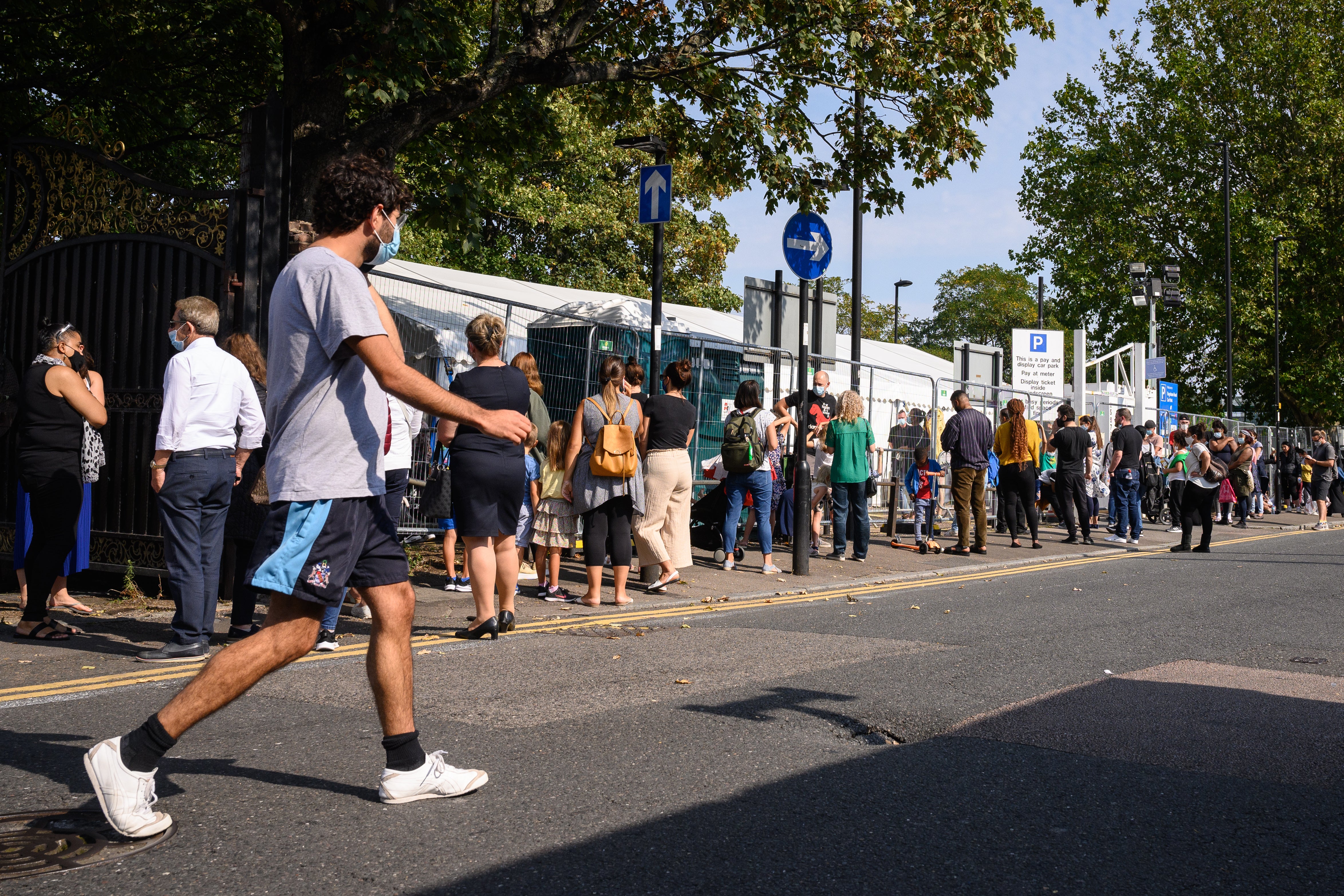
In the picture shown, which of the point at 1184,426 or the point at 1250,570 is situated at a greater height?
the point at 1184,426

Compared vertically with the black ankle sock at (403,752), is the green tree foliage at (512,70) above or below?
above

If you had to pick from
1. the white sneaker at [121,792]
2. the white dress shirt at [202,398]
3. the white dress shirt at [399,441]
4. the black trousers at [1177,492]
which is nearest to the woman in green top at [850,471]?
the black trousers at [1177,492]

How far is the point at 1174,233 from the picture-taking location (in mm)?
40469

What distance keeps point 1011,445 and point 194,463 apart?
11.1m

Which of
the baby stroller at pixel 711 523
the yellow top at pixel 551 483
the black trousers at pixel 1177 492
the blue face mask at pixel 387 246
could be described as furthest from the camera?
the black trousers at pixel 1177 492

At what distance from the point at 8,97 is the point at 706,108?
7.96 metres

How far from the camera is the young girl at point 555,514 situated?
8695mm

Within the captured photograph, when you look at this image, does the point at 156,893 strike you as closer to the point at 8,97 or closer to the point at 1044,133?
the point at 8,97

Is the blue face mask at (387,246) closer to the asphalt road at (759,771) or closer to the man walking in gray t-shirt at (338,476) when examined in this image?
the man walking in gray t-shirt at (338,476)

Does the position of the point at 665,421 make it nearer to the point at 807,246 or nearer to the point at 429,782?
the point at 807,246

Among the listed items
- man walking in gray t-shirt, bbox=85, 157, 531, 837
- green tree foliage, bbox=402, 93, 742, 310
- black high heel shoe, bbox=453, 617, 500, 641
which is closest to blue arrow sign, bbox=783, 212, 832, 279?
black high heel shoe, bbox=453, 617, 500, 641

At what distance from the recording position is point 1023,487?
1503 cm

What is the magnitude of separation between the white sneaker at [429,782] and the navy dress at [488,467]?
10.1ft

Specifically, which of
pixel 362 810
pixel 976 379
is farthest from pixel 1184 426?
pixel 362 810
